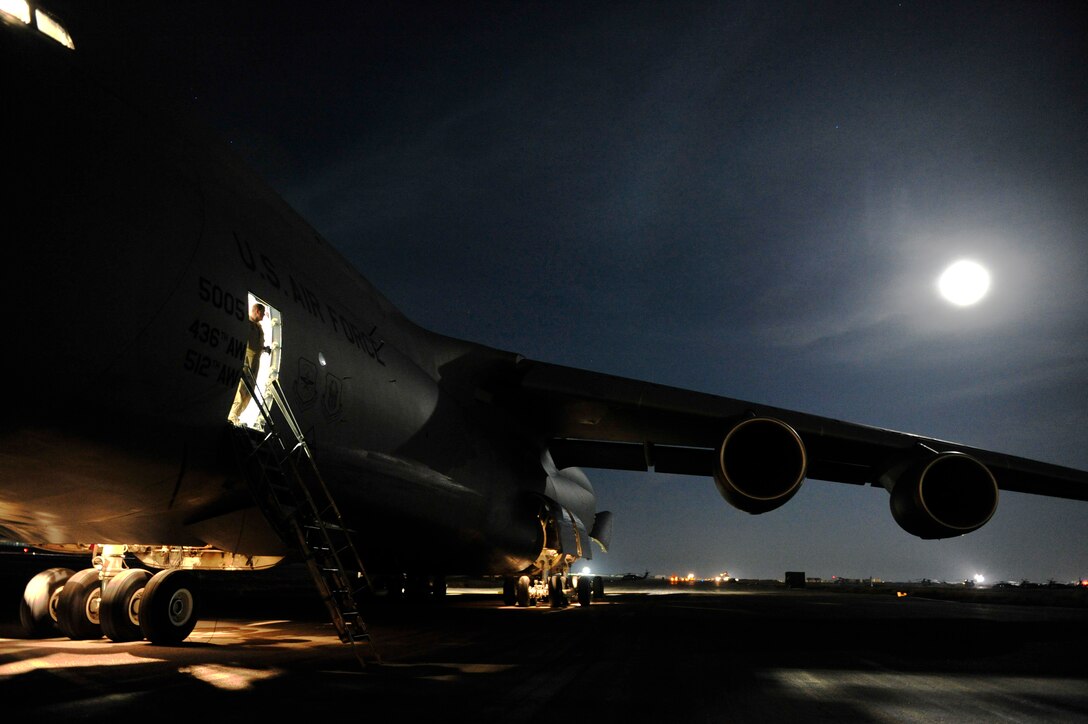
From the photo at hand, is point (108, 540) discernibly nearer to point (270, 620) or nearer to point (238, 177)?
point (238, 177)

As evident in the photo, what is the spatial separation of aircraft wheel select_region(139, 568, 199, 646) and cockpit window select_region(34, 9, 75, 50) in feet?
14.6

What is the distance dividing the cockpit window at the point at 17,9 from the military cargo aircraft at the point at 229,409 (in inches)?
0.6

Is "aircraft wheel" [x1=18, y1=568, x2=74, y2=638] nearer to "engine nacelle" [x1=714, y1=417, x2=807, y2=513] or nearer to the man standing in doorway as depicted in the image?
the man standing in doorway

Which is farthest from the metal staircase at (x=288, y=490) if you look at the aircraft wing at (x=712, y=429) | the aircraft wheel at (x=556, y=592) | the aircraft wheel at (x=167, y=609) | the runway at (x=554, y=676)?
the aircraft wheel at (x=556, y=592)

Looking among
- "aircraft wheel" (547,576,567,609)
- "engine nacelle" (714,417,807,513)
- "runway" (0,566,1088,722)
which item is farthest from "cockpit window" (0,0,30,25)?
"aircraft wheel" (547,576,567,609)

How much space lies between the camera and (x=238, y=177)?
674 centimetres

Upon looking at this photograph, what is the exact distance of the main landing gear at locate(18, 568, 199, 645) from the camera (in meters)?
6.73

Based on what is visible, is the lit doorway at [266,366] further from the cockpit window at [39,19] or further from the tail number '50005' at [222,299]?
the cockpit window at [39,19]

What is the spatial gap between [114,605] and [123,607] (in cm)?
8

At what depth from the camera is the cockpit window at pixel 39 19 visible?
15.3 ft

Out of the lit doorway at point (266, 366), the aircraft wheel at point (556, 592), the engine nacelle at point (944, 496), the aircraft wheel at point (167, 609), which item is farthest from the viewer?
the aircraft wheel at point (556, 592)

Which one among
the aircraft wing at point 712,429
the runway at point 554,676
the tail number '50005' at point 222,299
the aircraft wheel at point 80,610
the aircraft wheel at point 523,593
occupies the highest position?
the aircraft wing at point 712,429

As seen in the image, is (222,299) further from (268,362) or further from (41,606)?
(41,606)

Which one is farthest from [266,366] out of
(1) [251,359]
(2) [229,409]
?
(2) [229,409]
